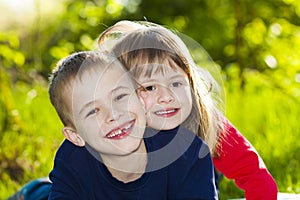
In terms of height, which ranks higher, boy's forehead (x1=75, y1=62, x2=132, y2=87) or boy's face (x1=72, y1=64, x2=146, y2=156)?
boy's forehead (x1=75, y1=62, x2=132, y2=87)

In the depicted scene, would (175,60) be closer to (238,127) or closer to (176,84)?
(176,84)

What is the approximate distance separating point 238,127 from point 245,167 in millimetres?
1442

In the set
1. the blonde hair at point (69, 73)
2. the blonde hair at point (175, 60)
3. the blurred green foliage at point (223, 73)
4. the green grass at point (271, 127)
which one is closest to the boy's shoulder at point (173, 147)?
the blonde hair at point (175, 60)

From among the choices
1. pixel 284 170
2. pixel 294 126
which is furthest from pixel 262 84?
pixel 284 170

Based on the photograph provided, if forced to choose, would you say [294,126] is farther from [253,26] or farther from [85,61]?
[85,61]

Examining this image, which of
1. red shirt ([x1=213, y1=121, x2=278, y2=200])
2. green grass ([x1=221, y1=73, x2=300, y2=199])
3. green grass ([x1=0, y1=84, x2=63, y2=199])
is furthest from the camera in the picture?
green grass ([x1=0, y1=84, x2=63, y2=199])

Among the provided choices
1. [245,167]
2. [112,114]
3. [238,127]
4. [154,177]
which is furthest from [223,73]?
[112,114]

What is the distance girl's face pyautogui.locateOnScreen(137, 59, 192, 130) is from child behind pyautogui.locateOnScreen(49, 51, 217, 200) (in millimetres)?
36

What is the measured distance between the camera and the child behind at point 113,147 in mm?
1686

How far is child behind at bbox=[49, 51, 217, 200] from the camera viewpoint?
66.4 inches

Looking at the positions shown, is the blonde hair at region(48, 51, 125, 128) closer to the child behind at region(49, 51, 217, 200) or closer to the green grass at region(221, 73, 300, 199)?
the child behind at region(49, 51, 217, 200)

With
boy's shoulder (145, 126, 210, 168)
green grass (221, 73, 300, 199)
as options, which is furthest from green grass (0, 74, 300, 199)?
boy's shoulder (145, 126, 210, 168)

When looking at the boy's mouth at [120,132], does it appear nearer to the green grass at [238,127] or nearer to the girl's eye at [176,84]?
the girl's eye at [176,84]

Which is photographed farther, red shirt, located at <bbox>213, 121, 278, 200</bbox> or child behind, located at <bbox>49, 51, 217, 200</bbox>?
red shirt, located at <bbox>213, 121, 278, 200</bbox>
